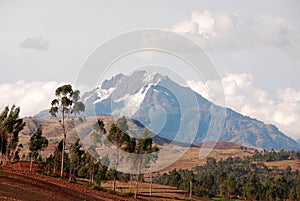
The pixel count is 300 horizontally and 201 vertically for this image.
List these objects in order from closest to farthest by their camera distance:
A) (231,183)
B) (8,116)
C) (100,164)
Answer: (8,116) → (100,164) → (231,183)

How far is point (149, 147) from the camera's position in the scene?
307 feet

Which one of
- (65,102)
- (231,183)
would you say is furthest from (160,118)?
(231,183)

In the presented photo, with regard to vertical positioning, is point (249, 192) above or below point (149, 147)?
below

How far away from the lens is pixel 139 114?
84.7 metres

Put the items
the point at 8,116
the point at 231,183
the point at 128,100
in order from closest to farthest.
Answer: the point at 128,100 → the point at 8,116 → the point at 231,183

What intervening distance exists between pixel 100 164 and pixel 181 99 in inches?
3441

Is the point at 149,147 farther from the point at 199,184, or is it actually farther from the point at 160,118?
the point at 199,184

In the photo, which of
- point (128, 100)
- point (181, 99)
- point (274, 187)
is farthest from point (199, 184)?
point (181, 99)

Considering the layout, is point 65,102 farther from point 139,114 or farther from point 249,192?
point 249,192

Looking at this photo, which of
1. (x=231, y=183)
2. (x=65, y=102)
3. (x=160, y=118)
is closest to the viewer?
(x=160, y=118)

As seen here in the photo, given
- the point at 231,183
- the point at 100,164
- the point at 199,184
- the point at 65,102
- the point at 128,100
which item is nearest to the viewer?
the point at 128,100

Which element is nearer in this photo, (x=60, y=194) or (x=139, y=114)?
(x=60, y=194)

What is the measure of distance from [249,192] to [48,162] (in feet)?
293

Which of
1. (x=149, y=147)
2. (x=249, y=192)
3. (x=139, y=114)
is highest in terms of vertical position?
(x=139, y=114)
